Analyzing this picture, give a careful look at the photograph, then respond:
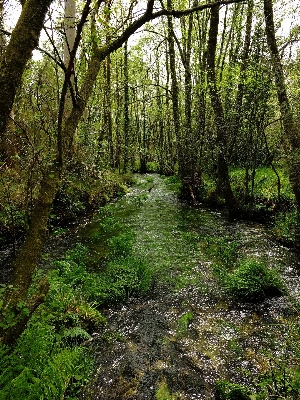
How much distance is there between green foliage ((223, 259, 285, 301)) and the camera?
20.2 feet

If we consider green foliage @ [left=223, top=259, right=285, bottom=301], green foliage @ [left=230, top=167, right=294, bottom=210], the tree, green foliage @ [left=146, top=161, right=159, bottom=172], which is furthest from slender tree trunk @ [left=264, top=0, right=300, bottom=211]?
green foliage @ [left=146, top=161, right=159, bottom=172]

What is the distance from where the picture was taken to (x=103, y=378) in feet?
13.9

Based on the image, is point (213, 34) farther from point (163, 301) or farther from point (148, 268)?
point (163, 301)

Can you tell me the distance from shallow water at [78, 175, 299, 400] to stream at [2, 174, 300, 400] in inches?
0.5

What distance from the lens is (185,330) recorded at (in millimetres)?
5266

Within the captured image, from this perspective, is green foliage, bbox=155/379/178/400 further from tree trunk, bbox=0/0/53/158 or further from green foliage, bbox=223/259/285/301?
tree trunk, bbox=0/0/53/158

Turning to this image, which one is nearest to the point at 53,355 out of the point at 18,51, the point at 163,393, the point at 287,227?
the point at 163,393

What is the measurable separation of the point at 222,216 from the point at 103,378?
30.2 feet

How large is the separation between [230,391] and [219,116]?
10185 mm

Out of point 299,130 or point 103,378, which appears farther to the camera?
point 299,130

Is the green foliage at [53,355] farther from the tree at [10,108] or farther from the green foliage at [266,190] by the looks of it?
the green foliage at [266,190]

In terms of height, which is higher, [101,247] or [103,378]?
[101,247]

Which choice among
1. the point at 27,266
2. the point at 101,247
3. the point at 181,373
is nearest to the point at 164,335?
the point at 181,373

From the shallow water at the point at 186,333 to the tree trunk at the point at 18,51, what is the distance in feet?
12.1
